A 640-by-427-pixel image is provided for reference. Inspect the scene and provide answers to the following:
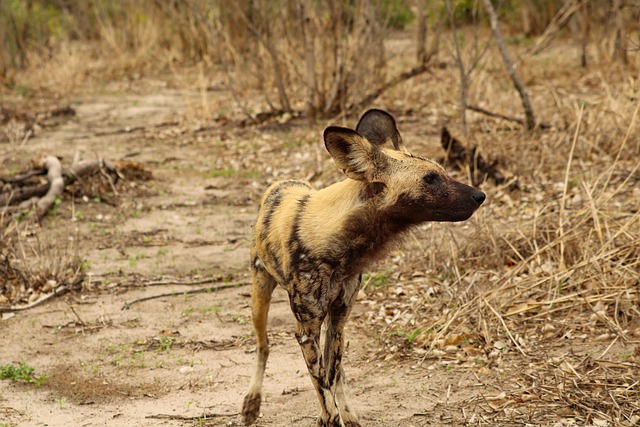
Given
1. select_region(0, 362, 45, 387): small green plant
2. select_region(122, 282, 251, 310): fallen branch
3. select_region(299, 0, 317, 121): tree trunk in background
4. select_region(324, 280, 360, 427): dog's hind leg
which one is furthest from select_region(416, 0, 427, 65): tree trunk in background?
select_region(324, 280, 360, 427): dog's hind leg

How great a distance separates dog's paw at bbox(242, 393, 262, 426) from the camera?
12.5ft

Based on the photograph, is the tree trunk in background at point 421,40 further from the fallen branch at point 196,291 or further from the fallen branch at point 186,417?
the fallen branch at point 186,417

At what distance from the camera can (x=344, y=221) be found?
3.25 m

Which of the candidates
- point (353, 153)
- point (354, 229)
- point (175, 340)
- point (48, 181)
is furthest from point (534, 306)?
point (48, 181)

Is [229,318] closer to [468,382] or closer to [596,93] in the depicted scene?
[468,382]

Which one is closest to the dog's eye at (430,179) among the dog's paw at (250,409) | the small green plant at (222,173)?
the dog's paw at (250,409)

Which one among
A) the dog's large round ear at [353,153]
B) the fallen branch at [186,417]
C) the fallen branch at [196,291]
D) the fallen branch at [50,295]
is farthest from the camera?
the fallen branch at [196,291]

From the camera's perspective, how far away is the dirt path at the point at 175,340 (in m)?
4.04

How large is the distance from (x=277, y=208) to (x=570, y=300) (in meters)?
2.04

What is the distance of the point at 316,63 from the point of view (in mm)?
9594

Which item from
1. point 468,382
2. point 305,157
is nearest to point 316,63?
point 305,157

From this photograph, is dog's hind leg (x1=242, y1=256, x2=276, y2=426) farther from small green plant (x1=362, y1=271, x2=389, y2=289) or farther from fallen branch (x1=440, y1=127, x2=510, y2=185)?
fallen branch (x1=440, y1=127, x2=510, y2=185)

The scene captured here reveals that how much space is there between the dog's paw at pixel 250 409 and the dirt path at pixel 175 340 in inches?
4.0

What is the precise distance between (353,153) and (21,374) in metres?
2.44
